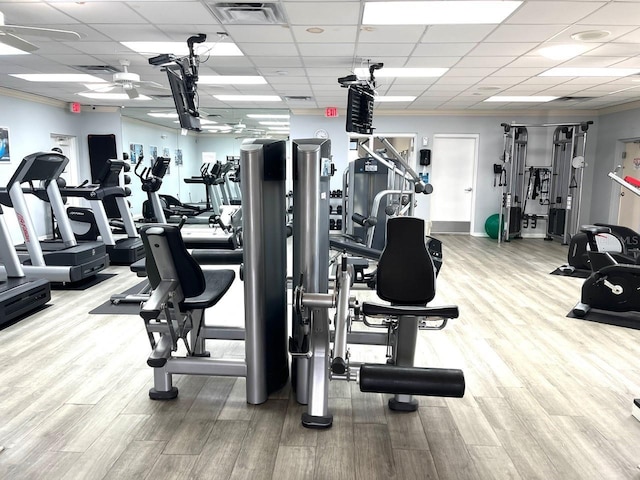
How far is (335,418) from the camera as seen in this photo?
244 centimetres

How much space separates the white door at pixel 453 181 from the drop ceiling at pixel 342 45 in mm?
2119

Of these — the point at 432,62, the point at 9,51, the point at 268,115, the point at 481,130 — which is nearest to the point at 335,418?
the point at 432,62

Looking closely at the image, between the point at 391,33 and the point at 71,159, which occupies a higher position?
the point at 391,33

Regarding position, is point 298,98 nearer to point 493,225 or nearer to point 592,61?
point 493,225

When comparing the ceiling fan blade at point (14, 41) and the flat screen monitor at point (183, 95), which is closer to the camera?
the ceiling fan blade at point (14, 41)

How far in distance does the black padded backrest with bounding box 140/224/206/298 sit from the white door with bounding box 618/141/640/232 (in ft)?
27.8

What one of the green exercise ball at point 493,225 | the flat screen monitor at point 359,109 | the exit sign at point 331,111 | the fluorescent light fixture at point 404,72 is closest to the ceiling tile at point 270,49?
the flat screen monitor at point 359,109

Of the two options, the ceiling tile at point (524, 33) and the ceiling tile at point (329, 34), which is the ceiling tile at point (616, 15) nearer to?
the ceiling tile at point (524, 33)

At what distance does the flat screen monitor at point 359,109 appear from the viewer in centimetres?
468

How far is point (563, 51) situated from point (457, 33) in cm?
137

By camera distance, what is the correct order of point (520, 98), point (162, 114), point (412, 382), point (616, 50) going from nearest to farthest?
point (412, 382)
point (616, 50)
point (520, 98)
point (162, 114)

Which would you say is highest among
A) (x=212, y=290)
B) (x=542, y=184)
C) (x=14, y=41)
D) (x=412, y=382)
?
(x=14, y=41)

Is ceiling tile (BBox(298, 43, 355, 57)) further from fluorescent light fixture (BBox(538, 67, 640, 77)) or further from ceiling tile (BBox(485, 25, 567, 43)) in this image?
fluorescent light fixture (BBox(538, 67, 640, 77))

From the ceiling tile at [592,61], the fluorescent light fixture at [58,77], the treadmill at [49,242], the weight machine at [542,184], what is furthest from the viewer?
the weight machine at [542,184]
